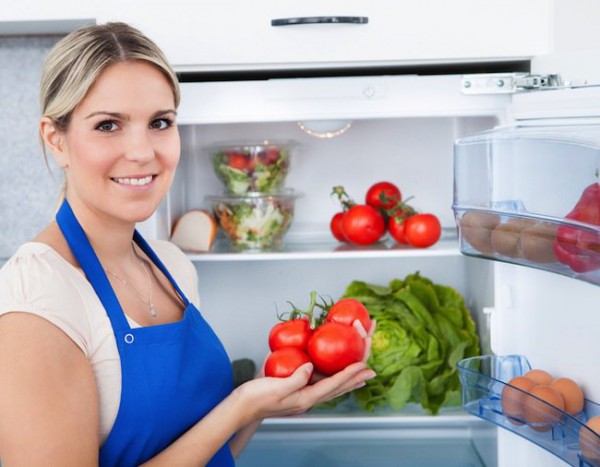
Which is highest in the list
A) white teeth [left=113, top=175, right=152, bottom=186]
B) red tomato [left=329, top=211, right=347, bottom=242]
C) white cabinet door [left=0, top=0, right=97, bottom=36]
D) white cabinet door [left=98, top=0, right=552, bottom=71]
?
white cabinet door [left=0, top=0, right=97, bottom=36]

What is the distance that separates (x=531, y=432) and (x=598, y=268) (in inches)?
13.7

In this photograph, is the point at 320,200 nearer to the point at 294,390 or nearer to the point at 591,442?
the point at 294,390

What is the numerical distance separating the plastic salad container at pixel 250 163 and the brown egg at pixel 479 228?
708 millimetres

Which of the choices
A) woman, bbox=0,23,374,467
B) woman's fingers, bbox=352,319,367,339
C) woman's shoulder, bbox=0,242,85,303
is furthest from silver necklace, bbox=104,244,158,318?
woman's fingers, bbox=352,319,367,339

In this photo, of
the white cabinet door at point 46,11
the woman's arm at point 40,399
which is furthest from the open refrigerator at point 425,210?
the woman's arm at point 40,399

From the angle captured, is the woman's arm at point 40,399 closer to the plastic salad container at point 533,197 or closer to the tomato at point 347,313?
the tomato at point 347,313

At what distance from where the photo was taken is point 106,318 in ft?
3.99

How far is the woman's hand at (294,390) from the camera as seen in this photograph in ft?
4.12

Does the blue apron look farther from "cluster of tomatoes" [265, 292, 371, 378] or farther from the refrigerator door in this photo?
the refrigerator door

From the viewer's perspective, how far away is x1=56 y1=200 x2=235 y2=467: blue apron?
1218mm

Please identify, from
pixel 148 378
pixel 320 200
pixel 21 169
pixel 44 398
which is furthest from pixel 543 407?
pixel 21 169

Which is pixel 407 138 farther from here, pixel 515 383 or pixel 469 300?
pixel 515 383

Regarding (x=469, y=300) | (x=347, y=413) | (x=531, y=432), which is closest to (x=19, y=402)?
(x=531, y=432)

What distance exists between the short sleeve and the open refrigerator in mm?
580
